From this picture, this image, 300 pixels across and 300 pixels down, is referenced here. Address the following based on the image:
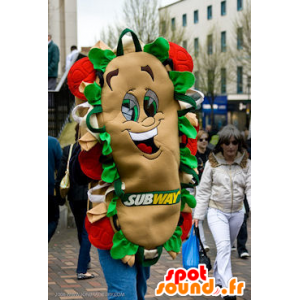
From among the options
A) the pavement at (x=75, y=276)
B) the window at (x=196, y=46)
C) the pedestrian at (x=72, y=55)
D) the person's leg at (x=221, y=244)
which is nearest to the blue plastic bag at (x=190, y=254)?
the pavement at (x=75, y=276)

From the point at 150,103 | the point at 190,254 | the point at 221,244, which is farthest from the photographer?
the point at 221,244

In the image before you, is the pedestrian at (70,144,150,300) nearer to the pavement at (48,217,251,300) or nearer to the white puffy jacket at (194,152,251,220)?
the pavement at (48,217,251,300)

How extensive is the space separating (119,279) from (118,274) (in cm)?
3

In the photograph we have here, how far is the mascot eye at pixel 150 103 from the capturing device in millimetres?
3424

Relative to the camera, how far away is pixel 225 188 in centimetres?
548

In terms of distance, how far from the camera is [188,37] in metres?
16.9

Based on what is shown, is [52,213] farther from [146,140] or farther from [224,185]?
[146,140]

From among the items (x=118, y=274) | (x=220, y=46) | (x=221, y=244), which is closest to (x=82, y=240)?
(x=221, y=244)

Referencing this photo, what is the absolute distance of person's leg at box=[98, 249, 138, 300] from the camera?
130 inches
